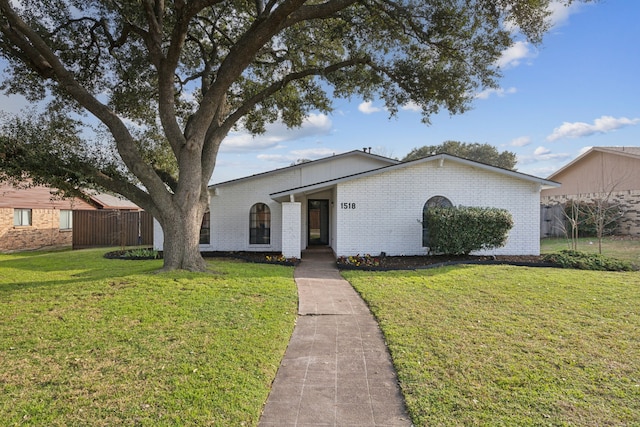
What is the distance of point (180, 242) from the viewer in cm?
990

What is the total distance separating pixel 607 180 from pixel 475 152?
77.3ft

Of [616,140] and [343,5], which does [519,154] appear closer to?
[616,140]

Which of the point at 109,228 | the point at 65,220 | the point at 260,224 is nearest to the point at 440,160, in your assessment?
the point at 260,224

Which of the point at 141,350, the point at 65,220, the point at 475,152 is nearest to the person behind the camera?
the point at 141,350

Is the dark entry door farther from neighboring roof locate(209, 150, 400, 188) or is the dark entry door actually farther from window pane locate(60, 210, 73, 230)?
window pane locate(60, 210, 73, 230)

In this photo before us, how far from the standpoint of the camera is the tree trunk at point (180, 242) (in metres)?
9.84

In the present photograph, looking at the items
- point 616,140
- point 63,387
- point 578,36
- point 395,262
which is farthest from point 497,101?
point 616,140

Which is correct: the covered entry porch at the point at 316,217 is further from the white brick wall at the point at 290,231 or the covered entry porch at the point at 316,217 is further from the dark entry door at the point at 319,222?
the white brick wall at the point at 290,231

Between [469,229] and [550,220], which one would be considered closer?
[469,229]

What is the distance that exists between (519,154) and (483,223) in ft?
124

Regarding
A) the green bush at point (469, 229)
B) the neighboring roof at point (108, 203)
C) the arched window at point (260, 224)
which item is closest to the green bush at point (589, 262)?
the green bush at point (469, 229)

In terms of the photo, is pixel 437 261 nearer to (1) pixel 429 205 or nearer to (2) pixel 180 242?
(1) pixel 429 205

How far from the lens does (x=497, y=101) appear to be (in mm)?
12000

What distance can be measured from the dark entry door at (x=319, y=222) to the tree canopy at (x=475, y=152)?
2852cm
